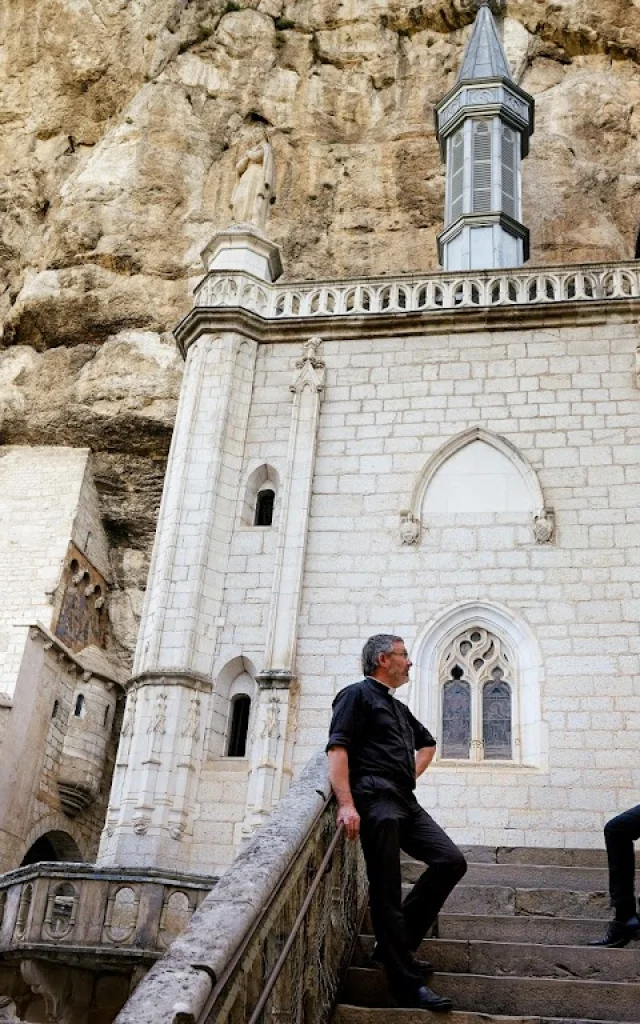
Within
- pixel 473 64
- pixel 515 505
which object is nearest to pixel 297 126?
pixel 473 64

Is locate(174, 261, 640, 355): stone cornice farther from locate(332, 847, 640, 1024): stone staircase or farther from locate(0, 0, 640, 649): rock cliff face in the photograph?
locate(332, 847, 640, 1024): stone staircase

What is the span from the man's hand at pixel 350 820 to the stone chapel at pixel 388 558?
389cm

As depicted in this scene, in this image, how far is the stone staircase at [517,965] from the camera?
4984 mm

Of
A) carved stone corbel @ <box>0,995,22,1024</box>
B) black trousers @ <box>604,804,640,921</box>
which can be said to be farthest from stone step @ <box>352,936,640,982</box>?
carved stone corbel @ <box>0,995,22,1024</box>

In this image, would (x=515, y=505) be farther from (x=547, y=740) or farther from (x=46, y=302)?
(x=46, y=302)

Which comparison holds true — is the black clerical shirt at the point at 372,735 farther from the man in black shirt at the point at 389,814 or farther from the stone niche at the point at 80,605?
the stone niche at the point at 80,605

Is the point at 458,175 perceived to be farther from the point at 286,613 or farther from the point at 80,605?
the point at 80,605

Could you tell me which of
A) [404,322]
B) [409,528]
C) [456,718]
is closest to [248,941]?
[456,718]

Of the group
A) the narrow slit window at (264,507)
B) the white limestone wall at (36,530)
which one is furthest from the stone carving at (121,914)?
the white limestone wall at (36,530)

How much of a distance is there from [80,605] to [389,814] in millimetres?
15264

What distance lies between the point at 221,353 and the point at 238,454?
1405 mm

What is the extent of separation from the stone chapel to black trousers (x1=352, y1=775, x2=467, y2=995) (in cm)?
369

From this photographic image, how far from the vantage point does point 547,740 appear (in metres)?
11.0

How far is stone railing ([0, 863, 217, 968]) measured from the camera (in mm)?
8289
